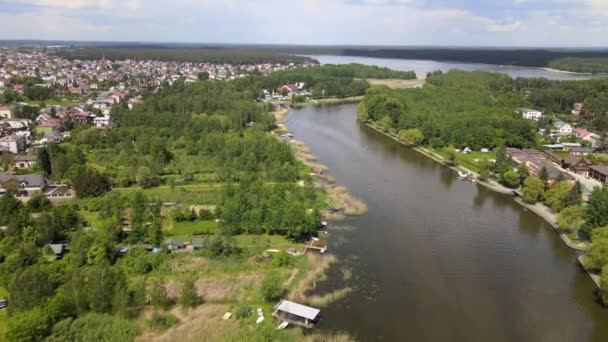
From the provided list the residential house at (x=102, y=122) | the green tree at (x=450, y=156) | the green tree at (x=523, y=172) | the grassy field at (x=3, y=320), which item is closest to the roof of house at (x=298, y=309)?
the grassy field at (x=3, y=320)

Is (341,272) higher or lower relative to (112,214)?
lower

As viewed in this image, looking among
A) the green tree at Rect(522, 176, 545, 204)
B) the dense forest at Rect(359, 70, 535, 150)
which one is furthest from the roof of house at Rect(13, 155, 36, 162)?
the green tree at Rect(522, 176, 545, 204)

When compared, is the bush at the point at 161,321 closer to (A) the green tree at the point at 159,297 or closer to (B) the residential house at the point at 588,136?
(A) the green tree at the point at 159,297

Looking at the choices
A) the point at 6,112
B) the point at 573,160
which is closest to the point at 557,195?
the point at 573,160

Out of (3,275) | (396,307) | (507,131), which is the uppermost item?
(507,131)

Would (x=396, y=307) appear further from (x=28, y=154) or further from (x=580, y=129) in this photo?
(x=580, y=129)

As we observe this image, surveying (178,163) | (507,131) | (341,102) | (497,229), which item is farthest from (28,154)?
(341,102)

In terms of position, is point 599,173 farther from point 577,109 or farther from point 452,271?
point 577,109

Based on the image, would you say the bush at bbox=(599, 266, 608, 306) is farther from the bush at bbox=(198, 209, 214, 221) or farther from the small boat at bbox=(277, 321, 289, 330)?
the bush at bbox=(198, 209, 214, 221)
